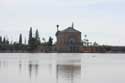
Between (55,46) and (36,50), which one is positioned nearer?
(36,50)

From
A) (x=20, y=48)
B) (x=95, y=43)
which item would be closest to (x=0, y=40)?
(x=20, y=48)

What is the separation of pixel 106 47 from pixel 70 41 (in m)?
15.8

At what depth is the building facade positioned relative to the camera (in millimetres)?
150750

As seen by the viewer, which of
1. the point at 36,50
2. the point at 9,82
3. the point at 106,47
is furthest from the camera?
the point at 106,47

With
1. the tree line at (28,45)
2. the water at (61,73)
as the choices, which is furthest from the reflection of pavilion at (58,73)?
the tree line at (28,45)

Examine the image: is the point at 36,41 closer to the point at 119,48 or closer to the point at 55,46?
the point at 55,46

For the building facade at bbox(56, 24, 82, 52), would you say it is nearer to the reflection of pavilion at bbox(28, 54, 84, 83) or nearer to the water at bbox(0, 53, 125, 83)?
the water at bbox(0, 53, 125, 83)

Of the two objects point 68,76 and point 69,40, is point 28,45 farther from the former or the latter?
point 68,76

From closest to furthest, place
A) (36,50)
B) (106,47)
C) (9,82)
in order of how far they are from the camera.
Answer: (9,82)
(36,50)
(106,47)

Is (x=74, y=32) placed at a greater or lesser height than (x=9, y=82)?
greater

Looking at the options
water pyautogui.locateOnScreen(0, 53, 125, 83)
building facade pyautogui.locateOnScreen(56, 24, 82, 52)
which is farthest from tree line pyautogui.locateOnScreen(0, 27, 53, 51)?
water pyautogui.locateOnScreen(0, 53, 125, 83)

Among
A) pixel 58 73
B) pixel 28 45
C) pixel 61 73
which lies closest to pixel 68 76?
pixel 61 73

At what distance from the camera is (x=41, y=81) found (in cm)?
1717

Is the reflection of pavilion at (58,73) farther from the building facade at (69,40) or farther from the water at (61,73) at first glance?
the building facade at (69,40)
